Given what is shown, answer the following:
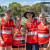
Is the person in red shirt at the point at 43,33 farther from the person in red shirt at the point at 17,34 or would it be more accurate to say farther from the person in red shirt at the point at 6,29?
the person in red shirt at the point at 6,29

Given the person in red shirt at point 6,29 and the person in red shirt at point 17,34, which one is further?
the person in red shirt at point 17,34

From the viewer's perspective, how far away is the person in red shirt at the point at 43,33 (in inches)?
158

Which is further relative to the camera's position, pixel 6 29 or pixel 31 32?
pixel 31 32

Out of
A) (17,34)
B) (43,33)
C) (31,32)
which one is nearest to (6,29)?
(17,34)

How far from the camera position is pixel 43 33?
4016 mm

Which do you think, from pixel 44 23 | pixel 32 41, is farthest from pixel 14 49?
pixel 44 23

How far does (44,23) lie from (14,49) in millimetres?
1196

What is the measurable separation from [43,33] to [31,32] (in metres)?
0.35

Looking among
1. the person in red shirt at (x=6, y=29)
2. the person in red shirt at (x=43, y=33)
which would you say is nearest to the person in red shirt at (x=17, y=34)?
the person in red shirt at (x=6, y=29)

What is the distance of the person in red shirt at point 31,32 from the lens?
160 inches

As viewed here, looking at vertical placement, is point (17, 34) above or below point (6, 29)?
below

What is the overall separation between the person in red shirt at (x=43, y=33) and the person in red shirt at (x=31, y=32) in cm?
12

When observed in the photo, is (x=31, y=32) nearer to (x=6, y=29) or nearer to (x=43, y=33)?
(x=43, y=33)

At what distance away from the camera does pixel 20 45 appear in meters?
4.16
